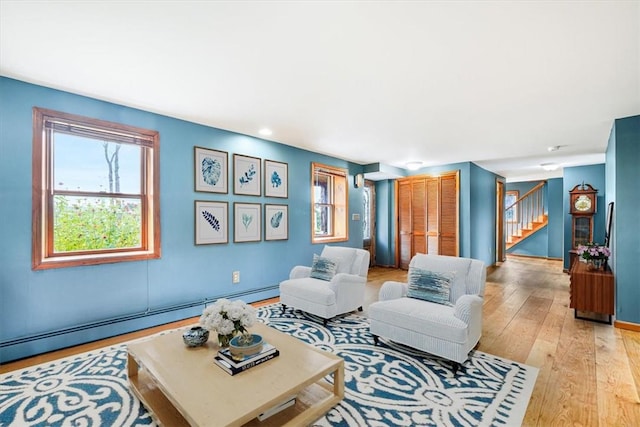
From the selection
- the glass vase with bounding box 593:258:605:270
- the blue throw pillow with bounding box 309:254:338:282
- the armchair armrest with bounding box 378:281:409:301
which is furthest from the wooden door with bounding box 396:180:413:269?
the armchair armrest with bounding box 378:281:409:301

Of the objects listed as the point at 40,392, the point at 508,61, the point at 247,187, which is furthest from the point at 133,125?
the point at 508,61

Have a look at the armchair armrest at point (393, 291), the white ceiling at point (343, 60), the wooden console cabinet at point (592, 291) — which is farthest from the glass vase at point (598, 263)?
the armchair armrest at point (393, 291)

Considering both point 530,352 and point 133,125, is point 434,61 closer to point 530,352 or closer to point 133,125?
point 530,352

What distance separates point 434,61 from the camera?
7.02 ft

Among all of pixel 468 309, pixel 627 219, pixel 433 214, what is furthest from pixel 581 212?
pixel 468 309

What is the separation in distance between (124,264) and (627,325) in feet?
17.8

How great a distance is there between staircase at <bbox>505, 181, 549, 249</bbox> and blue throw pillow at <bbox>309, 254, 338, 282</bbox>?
25.9ft

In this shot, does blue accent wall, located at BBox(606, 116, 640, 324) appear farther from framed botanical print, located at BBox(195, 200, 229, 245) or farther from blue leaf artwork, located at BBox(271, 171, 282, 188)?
framed botanical print, located at BBox(195, 200, 229, 245)

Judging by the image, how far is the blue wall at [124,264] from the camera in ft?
8.07

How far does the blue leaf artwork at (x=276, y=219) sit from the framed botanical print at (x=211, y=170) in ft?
2.74

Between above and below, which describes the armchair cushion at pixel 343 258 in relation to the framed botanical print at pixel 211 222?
below

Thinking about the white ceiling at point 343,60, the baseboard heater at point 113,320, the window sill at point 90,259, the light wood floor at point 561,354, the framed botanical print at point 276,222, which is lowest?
the light wood floor at point 561,354

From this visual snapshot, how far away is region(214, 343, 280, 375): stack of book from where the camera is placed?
1.68 m

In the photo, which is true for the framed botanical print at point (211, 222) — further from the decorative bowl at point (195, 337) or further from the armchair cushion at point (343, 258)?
the decorative bowl at point (195, 337)
